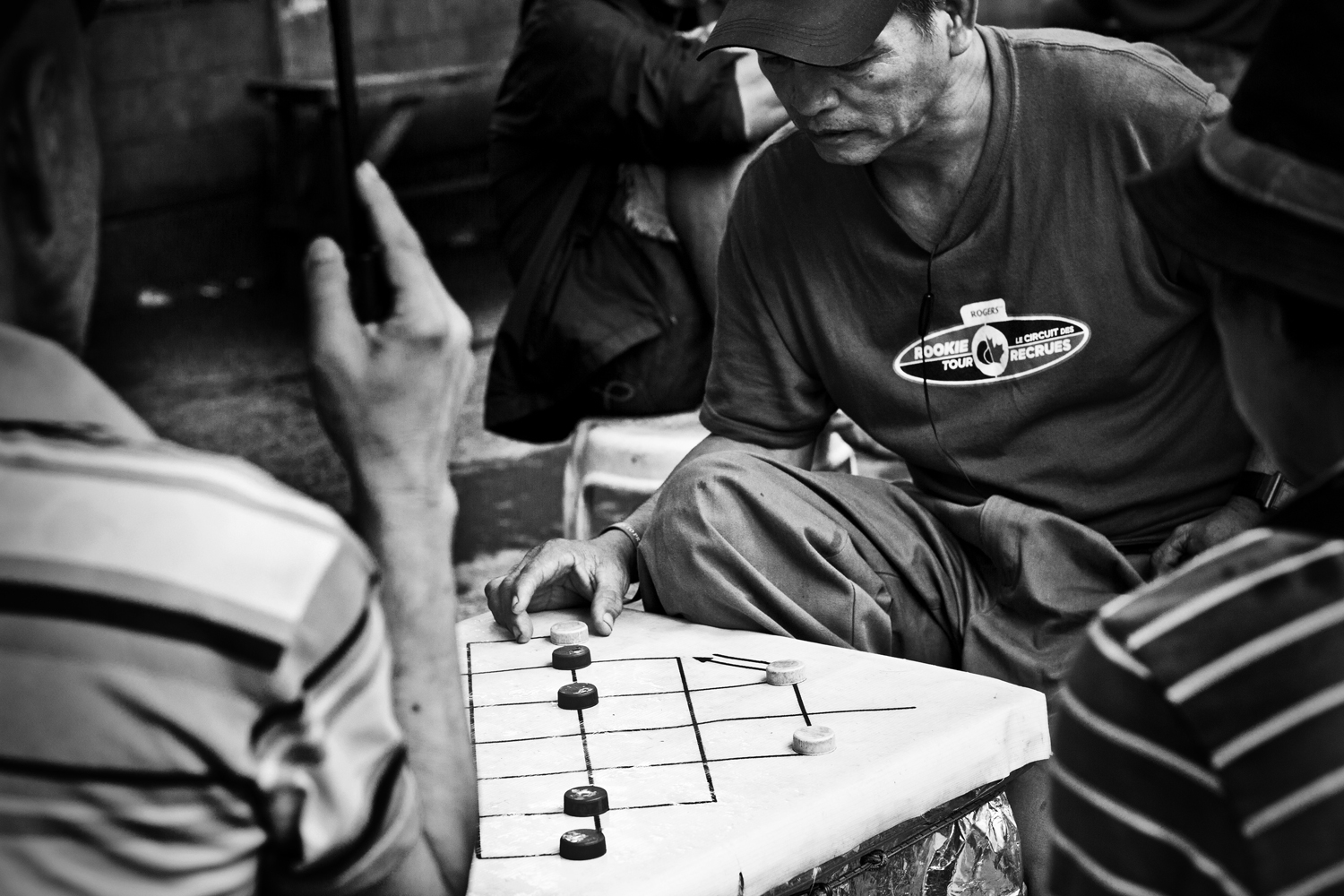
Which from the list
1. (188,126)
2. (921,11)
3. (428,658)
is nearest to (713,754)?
(428,658)

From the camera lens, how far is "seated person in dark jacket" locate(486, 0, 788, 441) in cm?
343

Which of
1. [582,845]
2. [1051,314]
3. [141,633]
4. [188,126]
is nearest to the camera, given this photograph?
[141,633]

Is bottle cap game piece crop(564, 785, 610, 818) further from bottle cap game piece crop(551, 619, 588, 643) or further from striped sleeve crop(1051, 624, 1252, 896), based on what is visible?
striped sleeve crop(1051, 624, 1252, 896)

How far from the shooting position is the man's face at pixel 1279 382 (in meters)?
1.02

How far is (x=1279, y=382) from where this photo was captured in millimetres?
1041

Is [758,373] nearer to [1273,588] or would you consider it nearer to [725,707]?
[725,707]

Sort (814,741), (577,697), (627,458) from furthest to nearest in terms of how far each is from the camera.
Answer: (627,458) → (577,697) → (814,741)

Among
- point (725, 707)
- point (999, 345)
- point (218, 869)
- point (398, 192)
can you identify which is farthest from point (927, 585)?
point (398, 192)

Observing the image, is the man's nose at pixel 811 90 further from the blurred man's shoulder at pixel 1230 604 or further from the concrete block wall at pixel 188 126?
the concrete block wall at pixel 188 126

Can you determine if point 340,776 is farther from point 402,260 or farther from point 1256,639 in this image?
point 1256,639

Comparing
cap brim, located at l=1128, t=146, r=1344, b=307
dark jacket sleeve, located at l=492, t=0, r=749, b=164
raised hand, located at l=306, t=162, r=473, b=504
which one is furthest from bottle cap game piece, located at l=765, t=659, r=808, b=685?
dark jacket sleeve, located at l=492, t=0, r=749, b=164

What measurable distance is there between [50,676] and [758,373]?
189 centimetres

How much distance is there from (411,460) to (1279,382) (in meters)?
0.60

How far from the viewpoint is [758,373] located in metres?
2.72
